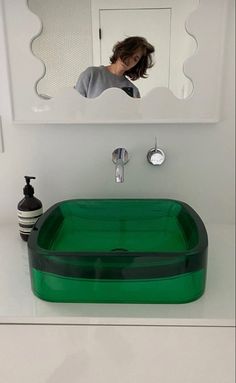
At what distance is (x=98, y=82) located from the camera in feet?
3.09

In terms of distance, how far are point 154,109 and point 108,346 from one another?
23.8 inches

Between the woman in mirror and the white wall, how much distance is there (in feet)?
0.36

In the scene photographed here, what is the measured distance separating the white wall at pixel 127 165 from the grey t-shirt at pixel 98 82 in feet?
0.33

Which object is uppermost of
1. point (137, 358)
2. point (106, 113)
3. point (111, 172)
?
point (106, 113)

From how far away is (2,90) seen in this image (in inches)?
38.1

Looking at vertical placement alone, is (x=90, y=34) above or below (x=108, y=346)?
above

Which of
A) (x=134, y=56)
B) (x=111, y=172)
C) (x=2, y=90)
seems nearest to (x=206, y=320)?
(x=111, y=172)

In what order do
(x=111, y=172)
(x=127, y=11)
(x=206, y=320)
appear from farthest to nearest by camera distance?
(x=111, y=172)
(x=127, y=11)
(x=206, y=320)

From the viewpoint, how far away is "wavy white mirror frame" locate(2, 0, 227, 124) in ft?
2.96

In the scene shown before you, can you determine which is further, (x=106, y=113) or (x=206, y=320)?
(x=106, y=113)

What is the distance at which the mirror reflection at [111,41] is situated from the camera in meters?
0.89

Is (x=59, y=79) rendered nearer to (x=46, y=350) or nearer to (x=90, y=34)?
(x=90, y=34)

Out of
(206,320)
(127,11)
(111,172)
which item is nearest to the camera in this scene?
(206,320)

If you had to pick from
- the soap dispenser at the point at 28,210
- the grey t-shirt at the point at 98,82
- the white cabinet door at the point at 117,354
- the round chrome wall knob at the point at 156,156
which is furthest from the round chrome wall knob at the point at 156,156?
the white cabinet door at the point at 117,354
